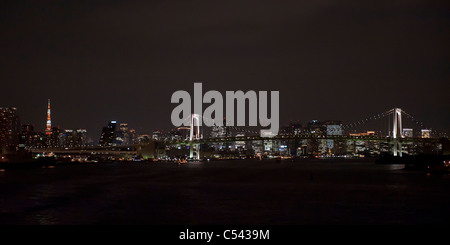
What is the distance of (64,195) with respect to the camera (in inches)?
1203

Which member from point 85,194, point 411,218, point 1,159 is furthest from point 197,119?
point 411,218

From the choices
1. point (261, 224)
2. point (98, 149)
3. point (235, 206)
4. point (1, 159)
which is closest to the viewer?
point (261, 224)

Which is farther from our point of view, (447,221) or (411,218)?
(411,218)

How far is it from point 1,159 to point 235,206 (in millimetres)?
77467

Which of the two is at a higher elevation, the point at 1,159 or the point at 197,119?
the point at 197,119

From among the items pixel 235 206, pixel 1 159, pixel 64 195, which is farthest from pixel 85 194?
pixel 1 159
